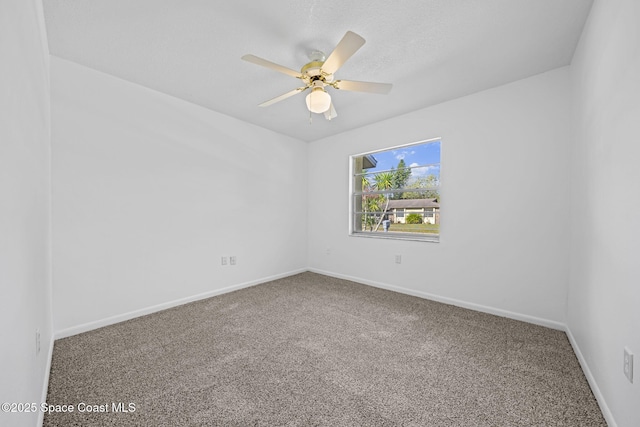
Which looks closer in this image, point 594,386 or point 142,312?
point 594,386

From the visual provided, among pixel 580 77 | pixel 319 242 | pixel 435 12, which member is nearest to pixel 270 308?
pixel 319 242

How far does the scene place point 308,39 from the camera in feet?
6.34

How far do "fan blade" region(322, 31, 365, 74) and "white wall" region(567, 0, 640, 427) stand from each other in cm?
128

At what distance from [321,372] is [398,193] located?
2.67 meters

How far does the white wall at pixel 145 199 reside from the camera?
225cm

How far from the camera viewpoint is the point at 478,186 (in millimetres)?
2838

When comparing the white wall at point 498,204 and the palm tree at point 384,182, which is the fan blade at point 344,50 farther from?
the palm tree at point 384,182

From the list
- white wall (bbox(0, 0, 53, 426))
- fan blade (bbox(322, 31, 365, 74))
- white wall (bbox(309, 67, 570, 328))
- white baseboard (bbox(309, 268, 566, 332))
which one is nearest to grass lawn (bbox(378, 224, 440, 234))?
white wall (bbox(309, 67, 570, 328))

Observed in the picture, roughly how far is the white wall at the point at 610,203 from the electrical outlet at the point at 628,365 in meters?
0.03

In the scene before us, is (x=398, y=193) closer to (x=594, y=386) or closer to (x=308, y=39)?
(x=308, y=39)

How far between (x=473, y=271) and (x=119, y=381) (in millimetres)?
3286

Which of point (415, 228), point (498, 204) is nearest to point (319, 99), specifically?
point (498, 204)

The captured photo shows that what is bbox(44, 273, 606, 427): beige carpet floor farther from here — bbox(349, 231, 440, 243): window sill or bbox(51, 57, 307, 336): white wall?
bbox(349, 231, 440, 243): window sill

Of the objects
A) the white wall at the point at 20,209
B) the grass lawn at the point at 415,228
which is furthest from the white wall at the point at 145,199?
the grass lawn at the point at 415,228
